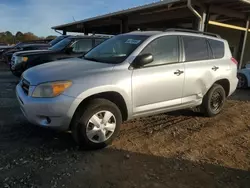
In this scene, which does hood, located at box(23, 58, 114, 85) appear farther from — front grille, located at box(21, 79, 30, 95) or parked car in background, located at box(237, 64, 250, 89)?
parked car in background, located at box(237, 64, 250, 89)

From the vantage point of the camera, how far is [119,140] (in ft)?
13.7

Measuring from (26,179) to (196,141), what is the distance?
8.63 ft

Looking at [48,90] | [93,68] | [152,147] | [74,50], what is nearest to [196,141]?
[152,147]

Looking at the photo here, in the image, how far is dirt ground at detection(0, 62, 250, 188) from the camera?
3.00 metres

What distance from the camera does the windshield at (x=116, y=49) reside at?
13.7 feet

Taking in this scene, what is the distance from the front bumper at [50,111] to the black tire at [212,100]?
2.98 meters

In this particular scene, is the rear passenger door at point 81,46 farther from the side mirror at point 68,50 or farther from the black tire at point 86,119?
the black tire at point 86,119

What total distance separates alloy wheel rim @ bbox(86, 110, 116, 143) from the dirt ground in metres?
0.20

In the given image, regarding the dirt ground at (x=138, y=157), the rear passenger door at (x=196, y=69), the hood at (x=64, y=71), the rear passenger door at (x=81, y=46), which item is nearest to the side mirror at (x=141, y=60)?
the hood at (x=64, y=71)

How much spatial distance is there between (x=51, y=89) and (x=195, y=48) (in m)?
2.91

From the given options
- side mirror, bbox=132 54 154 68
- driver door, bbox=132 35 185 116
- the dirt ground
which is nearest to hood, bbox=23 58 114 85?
side mirror, bbox=132 54 154 68

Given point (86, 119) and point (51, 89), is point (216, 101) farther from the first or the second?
point (51, 89)

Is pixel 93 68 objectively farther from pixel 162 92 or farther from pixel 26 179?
pixel 26 179

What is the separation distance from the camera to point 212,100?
5426mm
